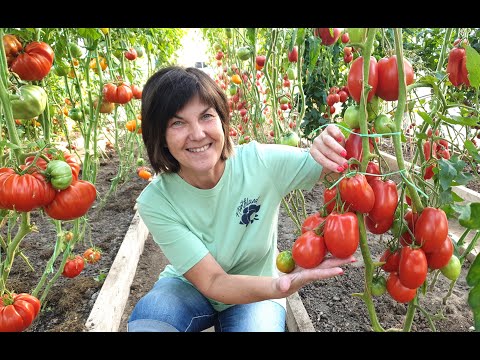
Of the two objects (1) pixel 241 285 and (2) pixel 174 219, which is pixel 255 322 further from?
(2) pixel 174 219

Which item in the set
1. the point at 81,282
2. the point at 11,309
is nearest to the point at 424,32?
the point at 81,282

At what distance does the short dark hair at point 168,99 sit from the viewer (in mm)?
1188

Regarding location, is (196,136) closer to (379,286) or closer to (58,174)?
(58,174)

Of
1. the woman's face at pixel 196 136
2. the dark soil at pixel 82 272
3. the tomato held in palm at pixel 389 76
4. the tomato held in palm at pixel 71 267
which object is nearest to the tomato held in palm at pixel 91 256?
the dark soil at pixel 82 272

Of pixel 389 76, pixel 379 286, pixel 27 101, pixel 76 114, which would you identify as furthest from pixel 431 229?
pixel 76 114

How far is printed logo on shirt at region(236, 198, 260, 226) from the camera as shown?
132 cm

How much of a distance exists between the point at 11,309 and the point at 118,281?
0.94 metres

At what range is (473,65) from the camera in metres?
0.74

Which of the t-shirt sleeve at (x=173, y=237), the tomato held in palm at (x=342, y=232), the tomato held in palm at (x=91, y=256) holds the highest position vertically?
the tomato held in palm at (x=342, y=232)

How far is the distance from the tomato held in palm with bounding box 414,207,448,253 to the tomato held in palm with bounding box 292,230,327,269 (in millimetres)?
181

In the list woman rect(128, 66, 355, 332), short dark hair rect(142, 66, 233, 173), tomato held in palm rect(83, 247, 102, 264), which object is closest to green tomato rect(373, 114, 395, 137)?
woman rect(128, 66, 355, 332)

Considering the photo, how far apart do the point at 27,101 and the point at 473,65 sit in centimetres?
101

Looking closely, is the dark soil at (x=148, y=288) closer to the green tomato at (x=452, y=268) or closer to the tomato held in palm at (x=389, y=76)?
the green tomato at (x=452, y=268)

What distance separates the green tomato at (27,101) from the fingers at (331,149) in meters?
0.71
